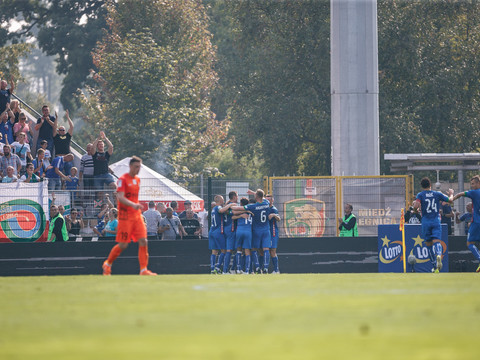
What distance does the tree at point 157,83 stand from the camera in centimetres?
4391

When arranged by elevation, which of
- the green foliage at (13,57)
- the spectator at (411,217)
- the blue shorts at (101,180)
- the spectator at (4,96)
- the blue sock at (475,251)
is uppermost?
the green foliage at (13,57)

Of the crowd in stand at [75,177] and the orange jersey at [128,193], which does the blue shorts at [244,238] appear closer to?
the crowd in stand at [75,177]

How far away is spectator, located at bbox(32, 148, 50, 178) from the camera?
75.0 ft

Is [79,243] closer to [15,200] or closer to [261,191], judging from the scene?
[15,200]

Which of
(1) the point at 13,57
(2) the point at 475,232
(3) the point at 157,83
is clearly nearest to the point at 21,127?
(2) the point at 475,232

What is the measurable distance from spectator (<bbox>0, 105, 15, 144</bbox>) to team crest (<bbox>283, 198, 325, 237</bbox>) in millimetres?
7275

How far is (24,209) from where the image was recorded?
70.9ft

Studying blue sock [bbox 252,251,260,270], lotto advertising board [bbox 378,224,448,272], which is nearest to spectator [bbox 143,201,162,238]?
blue sock [bbox 252,251,260,270]

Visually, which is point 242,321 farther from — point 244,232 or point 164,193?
point 164,193

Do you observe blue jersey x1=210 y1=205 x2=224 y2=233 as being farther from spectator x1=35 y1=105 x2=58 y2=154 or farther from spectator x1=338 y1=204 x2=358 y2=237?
spectator x1=35 y1=105 x2=58 y2=154

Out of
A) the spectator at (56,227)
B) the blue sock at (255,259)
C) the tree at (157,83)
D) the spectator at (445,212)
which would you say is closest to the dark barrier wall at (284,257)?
the spectator at (56,227)

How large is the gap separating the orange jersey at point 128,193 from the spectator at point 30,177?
7.67 m

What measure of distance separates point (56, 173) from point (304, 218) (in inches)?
248

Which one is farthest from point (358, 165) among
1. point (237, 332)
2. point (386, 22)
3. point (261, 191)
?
point (237, 332)
